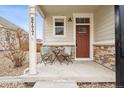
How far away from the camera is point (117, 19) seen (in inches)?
203

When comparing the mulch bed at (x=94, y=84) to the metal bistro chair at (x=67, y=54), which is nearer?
the mulch bed at (x=94, y=84)

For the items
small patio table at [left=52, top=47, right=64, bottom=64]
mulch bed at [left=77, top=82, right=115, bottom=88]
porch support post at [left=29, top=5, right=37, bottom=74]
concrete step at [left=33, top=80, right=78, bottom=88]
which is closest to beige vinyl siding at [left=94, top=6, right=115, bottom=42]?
small patio table at [left=52, top=47, right=64, bottom=64]

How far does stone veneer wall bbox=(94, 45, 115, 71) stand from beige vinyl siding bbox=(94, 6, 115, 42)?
0.39m

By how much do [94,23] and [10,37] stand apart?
449 centimetres

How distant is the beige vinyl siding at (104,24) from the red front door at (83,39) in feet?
2.06

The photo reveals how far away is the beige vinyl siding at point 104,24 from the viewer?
28.4ft

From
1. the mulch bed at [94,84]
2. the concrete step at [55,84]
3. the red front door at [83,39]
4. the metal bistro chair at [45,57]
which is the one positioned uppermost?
the red front door at [83,39]

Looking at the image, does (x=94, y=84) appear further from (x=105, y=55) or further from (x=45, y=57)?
(x=45, y=57)

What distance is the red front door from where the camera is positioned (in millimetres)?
12391

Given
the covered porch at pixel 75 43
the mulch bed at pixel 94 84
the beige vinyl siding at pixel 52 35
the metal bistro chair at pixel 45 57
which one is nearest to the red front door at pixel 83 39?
the covered porch at pixel 75 43

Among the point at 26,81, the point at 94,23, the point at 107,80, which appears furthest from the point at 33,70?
the point at 94,23

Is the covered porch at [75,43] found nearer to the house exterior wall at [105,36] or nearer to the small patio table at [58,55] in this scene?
the house exterior wall at [105,36]

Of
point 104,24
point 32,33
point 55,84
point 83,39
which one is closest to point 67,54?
point 83,39
